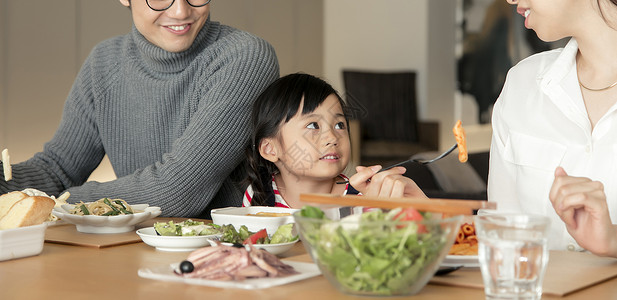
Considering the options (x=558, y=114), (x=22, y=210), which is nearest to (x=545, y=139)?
(x=558, y=114)

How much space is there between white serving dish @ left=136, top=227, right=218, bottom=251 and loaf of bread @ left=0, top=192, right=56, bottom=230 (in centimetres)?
19

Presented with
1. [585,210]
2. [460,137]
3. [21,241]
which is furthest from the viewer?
[460,137]

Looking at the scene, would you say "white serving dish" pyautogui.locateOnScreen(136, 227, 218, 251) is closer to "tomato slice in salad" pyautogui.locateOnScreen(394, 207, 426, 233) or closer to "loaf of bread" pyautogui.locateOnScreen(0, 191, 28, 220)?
"loaf of bread" pyautogui.locateOnScreen(0, 191, 28, 220)

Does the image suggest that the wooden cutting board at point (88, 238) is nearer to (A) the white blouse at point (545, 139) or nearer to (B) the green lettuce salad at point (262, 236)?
(B) the green lettuce salad at point (262, 236)

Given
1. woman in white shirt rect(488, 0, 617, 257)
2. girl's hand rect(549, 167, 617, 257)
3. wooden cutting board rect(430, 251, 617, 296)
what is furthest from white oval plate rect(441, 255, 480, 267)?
woman in white shirt rect(488, 0, 617, 257)

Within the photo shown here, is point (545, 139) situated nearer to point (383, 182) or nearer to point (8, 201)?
point (383, 182)

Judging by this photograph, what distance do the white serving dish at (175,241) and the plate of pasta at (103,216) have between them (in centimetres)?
19

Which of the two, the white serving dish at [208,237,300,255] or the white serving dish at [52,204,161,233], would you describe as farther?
the white serving dish at [52,204,161,233]

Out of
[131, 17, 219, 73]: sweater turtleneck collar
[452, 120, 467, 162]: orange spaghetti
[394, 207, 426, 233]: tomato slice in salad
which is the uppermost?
[131, 17, 219, 73]: sweater turtleneck collar

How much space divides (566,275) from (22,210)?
0.94 meters

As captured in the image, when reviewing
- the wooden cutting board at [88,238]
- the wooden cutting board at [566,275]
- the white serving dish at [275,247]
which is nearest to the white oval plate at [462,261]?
the wooden cutting board at [566,275]

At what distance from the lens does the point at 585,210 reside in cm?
118

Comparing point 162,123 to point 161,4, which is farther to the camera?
point 162,123

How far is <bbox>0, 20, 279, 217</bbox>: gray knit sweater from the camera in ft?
6.49
